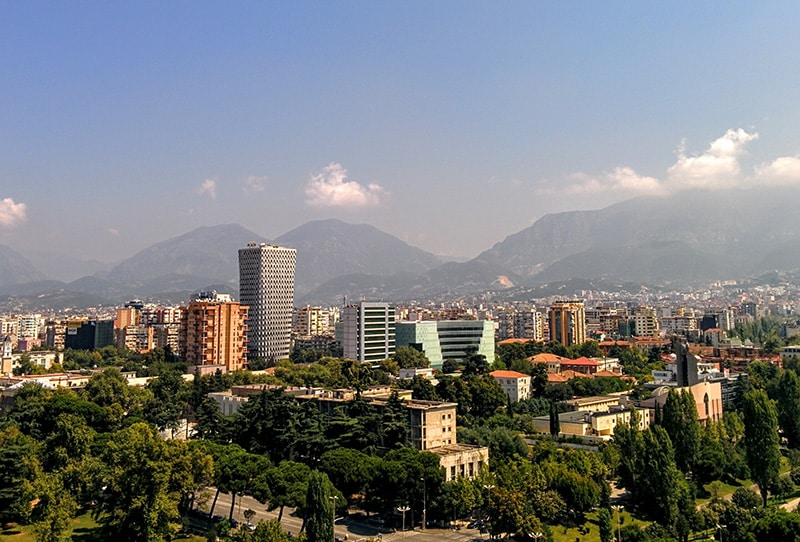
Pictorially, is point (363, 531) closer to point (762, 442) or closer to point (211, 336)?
point (762, 442)

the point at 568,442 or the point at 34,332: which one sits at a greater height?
the point at 34,332

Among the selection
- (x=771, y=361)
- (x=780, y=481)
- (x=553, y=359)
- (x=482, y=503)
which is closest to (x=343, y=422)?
(x=482, y=503)

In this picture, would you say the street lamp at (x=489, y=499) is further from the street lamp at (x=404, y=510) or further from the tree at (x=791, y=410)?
the tree at (x=791, y=410)

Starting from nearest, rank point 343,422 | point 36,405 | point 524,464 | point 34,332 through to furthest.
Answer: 1. point 524,464
2. point 343,422
3. point 36,405
4. point 34,332

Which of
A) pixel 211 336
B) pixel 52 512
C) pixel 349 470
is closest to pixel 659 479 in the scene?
pixel 349 470

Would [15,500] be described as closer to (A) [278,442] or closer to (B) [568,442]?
(A) [278,442]

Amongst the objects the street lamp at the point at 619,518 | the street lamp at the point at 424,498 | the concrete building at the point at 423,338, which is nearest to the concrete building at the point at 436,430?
the street lamp at the point at 424,498
